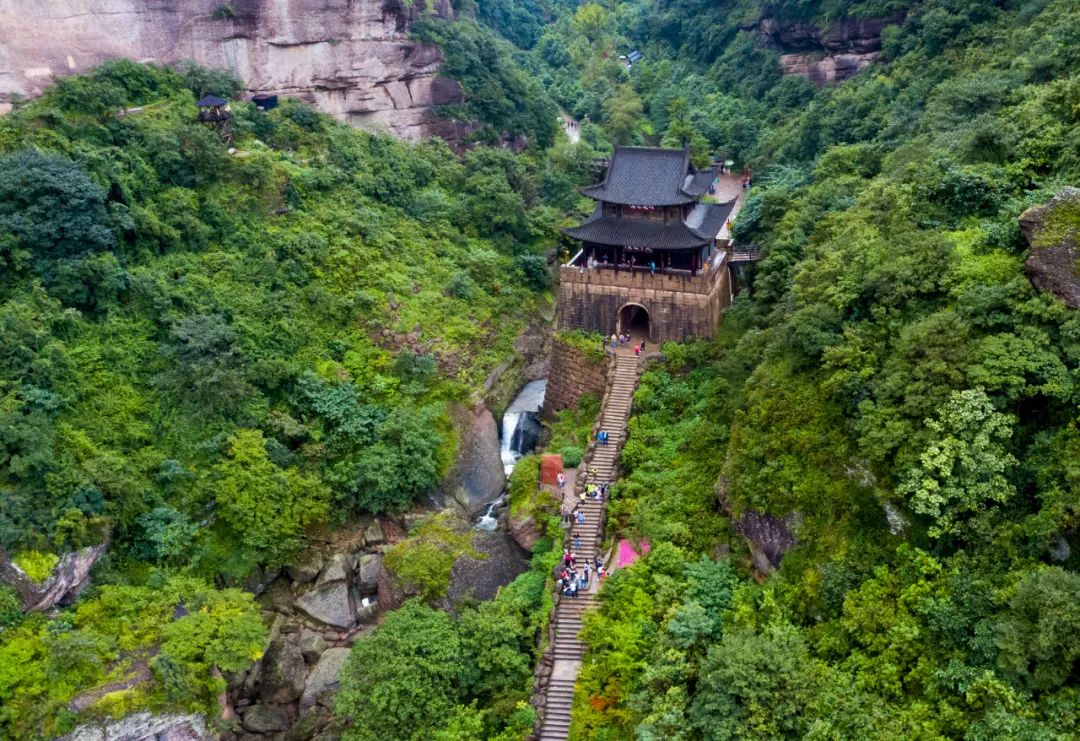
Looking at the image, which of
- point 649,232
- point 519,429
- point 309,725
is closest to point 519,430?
point 519,429

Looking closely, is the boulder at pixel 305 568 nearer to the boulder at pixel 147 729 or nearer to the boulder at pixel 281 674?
the boulder at pixel 281 674

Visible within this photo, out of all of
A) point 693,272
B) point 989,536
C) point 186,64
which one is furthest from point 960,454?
point 186,64

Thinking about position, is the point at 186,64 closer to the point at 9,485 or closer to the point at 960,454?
the point at 9,485

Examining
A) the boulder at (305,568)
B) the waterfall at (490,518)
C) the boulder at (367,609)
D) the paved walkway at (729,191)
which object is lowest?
the boulder at (367,609)

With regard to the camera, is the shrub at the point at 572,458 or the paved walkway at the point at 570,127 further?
the paved walkway at the point at 570,127

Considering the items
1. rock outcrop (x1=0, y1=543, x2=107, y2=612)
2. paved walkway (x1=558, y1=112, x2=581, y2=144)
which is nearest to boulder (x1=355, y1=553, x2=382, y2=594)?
rock outcrop (x1=0, y1=543, x2=107, y2=612)

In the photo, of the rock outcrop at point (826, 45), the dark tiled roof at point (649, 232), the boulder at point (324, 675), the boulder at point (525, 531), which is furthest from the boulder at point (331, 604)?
the rock outcrop at point (826, 45)

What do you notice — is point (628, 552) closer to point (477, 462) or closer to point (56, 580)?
point (477, 462)
